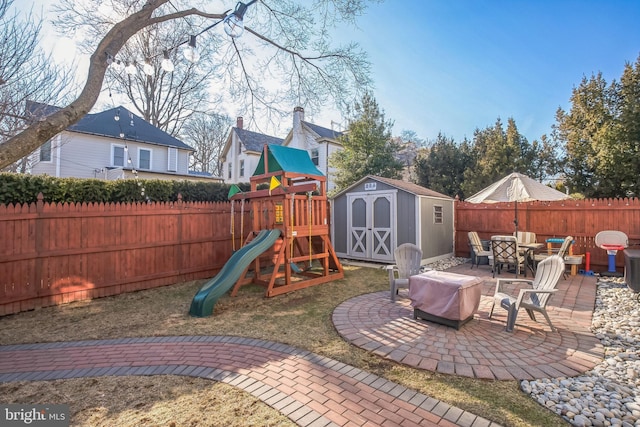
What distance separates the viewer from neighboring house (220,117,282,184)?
2050 centimetres

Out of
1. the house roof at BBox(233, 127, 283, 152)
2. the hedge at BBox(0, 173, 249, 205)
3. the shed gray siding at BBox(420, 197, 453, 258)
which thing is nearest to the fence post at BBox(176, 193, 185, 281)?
the hedge at BBox(0, 173, 249, 205)

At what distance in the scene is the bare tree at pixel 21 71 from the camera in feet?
15.7

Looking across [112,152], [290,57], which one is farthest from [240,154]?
[290,57]

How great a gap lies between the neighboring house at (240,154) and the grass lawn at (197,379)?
50.8 feet

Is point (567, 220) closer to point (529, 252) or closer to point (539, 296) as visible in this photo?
point (529, 252)

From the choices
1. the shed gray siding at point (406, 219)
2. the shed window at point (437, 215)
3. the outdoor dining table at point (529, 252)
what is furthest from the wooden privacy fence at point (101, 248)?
the outdoor dining table at point (529, 252)

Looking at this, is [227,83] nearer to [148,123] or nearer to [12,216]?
[12,216]

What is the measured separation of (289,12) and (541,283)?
766 cm

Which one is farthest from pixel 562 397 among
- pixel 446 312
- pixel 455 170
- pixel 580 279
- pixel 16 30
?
pixel 455 170

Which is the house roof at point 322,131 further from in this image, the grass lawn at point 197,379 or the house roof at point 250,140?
the grass lawn at point 197,379

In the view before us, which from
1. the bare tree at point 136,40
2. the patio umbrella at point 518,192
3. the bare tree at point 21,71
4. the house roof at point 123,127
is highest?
the house roof at point 123,127

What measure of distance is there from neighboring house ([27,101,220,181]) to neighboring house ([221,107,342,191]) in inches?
157

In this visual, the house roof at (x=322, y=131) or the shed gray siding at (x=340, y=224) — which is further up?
the house roof at (x=322, y=131)

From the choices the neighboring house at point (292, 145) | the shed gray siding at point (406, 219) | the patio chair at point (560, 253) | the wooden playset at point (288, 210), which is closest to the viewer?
the wooden playset at point (288, 210)
